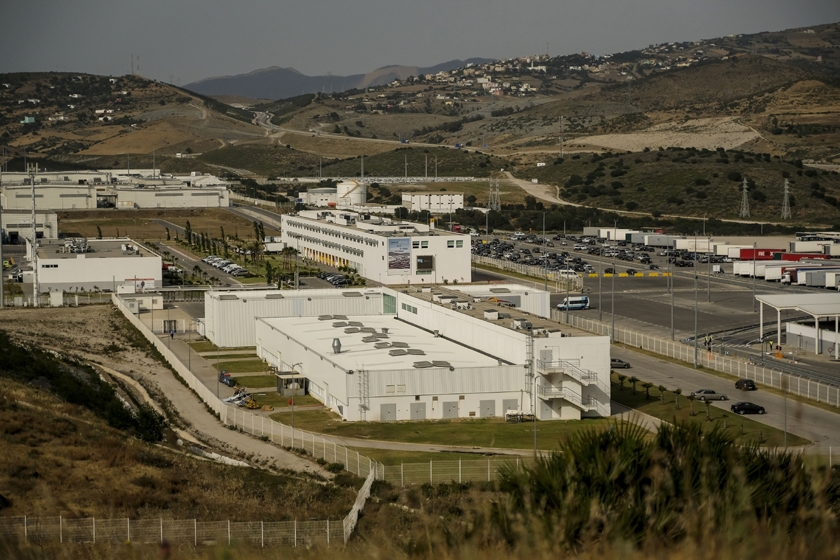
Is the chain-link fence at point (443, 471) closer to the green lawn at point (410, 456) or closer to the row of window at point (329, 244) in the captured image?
the green lawn at point (410, 456)

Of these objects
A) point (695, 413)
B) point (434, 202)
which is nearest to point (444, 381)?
point (695, 413)

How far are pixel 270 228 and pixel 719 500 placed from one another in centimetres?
7638

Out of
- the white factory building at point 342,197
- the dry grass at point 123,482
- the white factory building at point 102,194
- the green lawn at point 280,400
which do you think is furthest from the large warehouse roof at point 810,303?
the white factory building at point 102,194

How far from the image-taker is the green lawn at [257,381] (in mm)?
31606

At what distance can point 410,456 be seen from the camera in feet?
76.0

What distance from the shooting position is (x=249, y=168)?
14000cm

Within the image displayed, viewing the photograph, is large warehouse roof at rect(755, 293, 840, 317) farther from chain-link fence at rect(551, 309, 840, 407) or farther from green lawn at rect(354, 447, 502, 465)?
green lawn at rect(354, 447, 502, 465)

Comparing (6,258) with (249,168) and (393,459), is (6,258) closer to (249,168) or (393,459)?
(393,459)

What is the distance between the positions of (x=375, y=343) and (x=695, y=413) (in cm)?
Result: 911

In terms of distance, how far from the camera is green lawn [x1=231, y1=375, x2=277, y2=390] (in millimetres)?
31606

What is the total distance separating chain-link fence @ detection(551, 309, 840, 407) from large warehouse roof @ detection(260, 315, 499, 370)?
508 centimetres

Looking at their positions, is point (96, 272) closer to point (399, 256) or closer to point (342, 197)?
point (399, 256)

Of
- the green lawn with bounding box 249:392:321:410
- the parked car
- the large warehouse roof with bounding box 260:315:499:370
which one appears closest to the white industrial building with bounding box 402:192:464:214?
the large warehouse roof with bounding box 260:315:499:370

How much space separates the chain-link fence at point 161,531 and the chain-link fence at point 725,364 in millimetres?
13126
